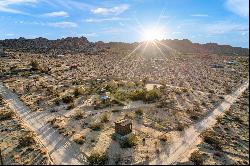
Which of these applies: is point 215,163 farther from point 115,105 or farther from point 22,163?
point 115,105

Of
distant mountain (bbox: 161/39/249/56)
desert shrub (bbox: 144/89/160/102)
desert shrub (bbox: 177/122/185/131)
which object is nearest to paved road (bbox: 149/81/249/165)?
desert shrub (bbox: 177/122/185/131)

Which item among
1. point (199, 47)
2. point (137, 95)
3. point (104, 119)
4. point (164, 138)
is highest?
point (199, 47)

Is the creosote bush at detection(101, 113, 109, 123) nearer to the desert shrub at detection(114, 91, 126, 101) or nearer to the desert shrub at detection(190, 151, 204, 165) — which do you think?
the desert shrub at detection(114, 91, 126, 101)

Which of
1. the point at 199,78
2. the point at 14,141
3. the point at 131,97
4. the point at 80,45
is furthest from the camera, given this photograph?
the point at 80,45

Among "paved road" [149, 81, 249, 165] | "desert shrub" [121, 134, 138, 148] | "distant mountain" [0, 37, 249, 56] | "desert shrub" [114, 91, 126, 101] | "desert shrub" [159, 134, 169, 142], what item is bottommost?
"paved road" [149, 81, 249, 165]

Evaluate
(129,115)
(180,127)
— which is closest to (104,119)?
(129,115)

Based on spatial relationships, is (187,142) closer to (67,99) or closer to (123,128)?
(123,128)

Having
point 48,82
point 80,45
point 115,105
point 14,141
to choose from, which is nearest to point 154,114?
point 115,105
